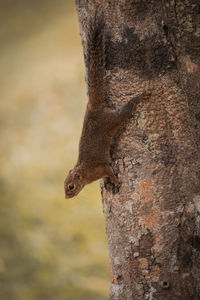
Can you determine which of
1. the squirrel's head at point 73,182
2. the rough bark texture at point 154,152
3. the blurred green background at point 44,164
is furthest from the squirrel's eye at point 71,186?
the blurred green background at point 44,164

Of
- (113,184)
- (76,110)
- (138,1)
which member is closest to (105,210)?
(113,184)

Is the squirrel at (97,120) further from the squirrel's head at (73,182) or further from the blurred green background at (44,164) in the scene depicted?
the blurred green background at (44,164)

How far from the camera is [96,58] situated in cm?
208

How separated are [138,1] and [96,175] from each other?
34.8 inches

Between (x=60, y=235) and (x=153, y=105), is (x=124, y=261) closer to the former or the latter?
(x=153, y=105)

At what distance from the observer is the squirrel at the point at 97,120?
2.06 metres

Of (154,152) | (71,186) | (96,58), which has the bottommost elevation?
(154,152)

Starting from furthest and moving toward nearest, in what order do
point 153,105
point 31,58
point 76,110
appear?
point 31,58
point 76,110
point 153,105

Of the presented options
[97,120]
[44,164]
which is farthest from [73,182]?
[44,164]

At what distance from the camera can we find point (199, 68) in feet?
6.23

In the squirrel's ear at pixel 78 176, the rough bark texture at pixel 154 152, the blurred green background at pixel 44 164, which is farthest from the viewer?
the blurred green background at pixel 44 164

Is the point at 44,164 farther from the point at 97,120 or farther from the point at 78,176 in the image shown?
the point at 97,120

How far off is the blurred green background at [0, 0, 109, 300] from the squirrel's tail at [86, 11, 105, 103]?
315 cm

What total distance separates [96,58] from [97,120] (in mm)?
303
